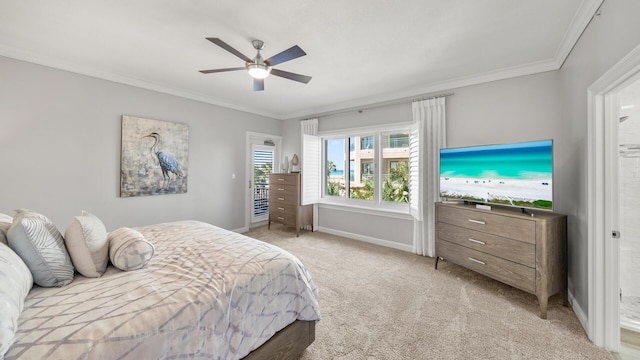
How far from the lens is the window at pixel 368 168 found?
409 centimetres

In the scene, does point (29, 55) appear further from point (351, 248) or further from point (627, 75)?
point (627, 75)

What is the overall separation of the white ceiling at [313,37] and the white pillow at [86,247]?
5.62 ft

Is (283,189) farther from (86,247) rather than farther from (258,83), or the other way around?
(86,247)

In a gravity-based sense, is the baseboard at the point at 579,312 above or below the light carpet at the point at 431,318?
above

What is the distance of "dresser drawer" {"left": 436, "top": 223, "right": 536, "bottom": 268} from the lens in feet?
7.21

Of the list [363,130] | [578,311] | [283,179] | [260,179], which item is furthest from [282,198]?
[578,311]

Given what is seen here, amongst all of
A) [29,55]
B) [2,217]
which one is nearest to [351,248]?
[2,217]

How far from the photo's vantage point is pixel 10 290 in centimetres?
95

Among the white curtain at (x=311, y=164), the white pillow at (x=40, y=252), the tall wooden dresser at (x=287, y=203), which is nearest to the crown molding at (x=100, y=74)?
the white curtain at (x=311, y=164)

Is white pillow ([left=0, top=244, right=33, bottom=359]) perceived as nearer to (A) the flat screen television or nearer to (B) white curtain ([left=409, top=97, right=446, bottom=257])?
(A) the flat screen television

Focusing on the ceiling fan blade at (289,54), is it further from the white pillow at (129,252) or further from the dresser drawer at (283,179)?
the dresser drawer at (283,179)

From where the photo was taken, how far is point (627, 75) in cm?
147

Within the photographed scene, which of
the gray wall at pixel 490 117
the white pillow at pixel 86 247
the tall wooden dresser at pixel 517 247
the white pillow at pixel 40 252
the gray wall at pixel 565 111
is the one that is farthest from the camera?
the gray wall at pixel 490 117

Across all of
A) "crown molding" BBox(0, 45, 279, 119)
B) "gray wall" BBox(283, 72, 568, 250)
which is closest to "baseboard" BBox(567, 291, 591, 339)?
"gray wall" BBox(283, 72, 568, 250)
